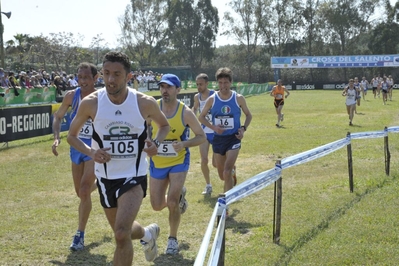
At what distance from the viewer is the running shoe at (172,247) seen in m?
6.79

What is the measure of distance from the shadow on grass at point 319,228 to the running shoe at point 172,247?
1262mm

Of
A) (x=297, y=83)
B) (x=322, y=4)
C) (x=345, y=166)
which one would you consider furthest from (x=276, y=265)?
(x=322, y=4)

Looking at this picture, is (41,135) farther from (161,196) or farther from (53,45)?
(53,45)

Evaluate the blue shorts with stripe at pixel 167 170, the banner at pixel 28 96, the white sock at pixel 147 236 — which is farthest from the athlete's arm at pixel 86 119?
the banner at pixel 28 96

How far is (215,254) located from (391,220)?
15.4 ft

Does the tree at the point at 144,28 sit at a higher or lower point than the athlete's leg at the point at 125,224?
higher

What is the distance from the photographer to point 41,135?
61.2ft

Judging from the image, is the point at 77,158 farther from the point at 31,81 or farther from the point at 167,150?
the point at 31,81

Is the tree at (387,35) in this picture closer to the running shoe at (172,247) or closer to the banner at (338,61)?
the banner at (338,61)

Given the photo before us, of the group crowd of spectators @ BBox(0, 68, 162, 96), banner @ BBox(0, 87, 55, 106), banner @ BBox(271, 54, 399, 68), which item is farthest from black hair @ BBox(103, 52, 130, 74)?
banner @ BBox(271, 54, 399, 68)

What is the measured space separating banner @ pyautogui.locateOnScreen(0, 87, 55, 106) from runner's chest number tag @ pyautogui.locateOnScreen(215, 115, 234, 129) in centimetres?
1940

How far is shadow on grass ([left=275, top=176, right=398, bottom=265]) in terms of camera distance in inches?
253

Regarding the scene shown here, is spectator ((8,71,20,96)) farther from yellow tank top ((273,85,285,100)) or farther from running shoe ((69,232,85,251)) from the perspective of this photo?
running shoe ((69,232,85,251))

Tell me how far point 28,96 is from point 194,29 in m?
64.3
